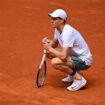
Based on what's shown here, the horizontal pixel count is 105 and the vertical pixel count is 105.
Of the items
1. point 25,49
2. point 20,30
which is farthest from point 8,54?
point 20,30

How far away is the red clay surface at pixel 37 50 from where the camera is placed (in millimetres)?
5633

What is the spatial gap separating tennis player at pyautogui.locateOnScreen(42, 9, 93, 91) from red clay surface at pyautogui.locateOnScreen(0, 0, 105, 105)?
0.27m

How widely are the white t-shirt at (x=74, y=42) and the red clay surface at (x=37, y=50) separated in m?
0.52

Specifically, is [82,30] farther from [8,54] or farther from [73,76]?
[73,76]

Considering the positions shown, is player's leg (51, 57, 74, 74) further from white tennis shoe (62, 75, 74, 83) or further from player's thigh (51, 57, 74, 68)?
white tennis shoe (62, 75, 74, 83)

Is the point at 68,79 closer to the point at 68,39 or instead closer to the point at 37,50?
the point at 68,39

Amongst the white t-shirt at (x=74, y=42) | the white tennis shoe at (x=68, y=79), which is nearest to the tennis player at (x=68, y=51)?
the white t-shirt at (x=74, y=42)

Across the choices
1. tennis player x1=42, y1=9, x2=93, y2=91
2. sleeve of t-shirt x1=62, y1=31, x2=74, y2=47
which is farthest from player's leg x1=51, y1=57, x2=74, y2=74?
sleeve of t-shirt x1=62, y1=31, x2=74, y2=47

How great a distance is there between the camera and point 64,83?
6.29 m

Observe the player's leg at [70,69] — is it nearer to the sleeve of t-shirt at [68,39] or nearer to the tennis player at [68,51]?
the tennis player at [68,51]

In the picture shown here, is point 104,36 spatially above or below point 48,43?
below

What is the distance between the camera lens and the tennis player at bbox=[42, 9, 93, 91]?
571cm

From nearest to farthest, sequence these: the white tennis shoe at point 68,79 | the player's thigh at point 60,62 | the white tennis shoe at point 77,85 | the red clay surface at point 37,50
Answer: the red clay surface at point 37,50
the player's thigh at point 60,62
the white tennis shoe at point 77,85
the white tennis shoe at point 68,79

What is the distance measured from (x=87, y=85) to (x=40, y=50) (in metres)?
1.69
